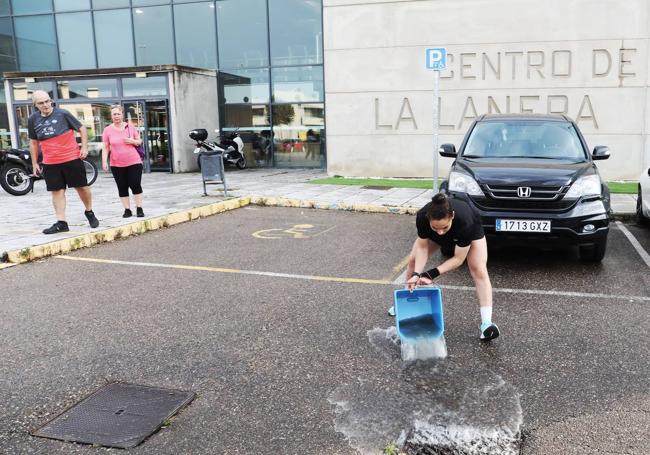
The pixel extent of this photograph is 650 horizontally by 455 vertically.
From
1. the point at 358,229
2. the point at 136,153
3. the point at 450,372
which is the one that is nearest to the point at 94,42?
the point at 136,153

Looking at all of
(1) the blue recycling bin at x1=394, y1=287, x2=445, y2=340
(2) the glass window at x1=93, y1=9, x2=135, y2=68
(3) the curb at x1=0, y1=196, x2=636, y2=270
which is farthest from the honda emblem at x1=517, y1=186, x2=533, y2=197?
(2) the glass window at x1=93, y1=9, x2=135, y2=68

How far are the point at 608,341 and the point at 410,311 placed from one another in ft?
4.90

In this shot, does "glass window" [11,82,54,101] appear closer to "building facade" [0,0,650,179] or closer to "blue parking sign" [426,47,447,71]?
"building facade" [0,0,650,179]

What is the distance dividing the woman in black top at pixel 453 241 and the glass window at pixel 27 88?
1730 centimetres

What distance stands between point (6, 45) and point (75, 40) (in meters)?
2.87

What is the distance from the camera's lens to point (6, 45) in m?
20.6

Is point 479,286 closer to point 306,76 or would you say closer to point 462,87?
point 462,87

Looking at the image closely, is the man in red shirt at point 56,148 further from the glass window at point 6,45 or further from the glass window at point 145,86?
the glass window at point 6,45

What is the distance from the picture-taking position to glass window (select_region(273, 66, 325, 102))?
18.2 meters

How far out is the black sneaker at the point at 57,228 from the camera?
7.93 m

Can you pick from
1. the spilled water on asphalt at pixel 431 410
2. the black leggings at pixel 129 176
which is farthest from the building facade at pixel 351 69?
the spilled water on asphalt at pixel 431 410

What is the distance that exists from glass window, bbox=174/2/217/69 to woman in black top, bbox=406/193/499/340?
54.2 feet

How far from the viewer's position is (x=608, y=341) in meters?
4.23

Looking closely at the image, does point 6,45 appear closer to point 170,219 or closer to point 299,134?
point 299,134
